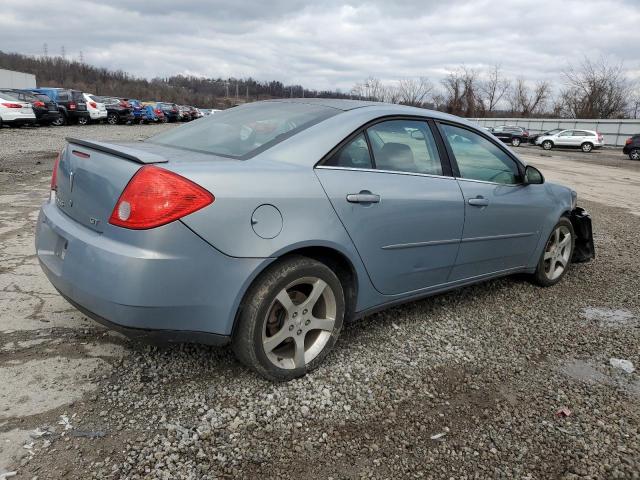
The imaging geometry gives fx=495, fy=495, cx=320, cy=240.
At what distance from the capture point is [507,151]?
4086 mm

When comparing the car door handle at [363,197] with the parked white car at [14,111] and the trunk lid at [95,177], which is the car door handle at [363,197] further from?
the parked white car at [14,111]

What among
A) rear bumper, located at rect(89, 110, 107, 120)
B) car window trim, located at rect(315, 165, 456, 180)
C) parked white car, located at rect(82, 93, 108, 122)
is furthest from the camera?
rear bumper, located at rect(89, 110, 107, 120)

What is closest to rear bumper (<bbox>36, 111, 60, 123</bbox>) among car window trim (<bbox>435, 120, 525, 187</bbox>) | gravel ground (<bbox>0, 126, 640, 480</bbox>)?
gravel ground (<bbox>0, 126, 640, 480</bbox>)

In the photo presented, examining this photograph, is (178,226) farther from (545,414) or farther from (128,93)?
(128,93)

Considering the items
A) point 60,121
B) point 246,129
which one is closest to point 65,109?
point 60,121

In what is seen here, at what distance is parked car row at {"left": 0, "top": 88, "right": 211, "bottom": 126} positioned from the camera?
1983cm

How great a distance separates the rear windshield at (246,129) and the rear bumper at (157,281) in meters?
0.64

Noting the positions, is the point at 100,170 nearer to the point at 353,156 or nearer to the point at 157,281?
the point at 157,281

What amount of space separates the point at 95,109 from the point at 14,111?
692cm

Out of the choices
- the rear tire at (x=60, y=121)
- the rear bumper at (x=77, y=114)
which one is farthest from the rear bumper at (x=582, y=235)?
the rear bumper at (x=77, y=114)

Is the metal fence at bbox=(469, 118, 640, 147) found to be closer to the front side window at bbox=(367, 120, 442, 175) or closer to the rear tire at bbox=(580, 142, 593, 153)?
the rear tire at bbox=(580, 142, 593, 153)

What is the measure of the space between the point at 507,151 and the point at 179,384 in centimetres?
310

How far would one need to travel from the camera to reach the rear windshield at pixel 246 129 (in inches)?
109

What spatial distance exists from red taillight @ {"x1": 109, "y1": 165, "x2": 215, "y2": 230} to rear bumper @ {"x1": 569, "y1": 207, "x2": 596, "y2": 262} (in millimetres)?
4071
